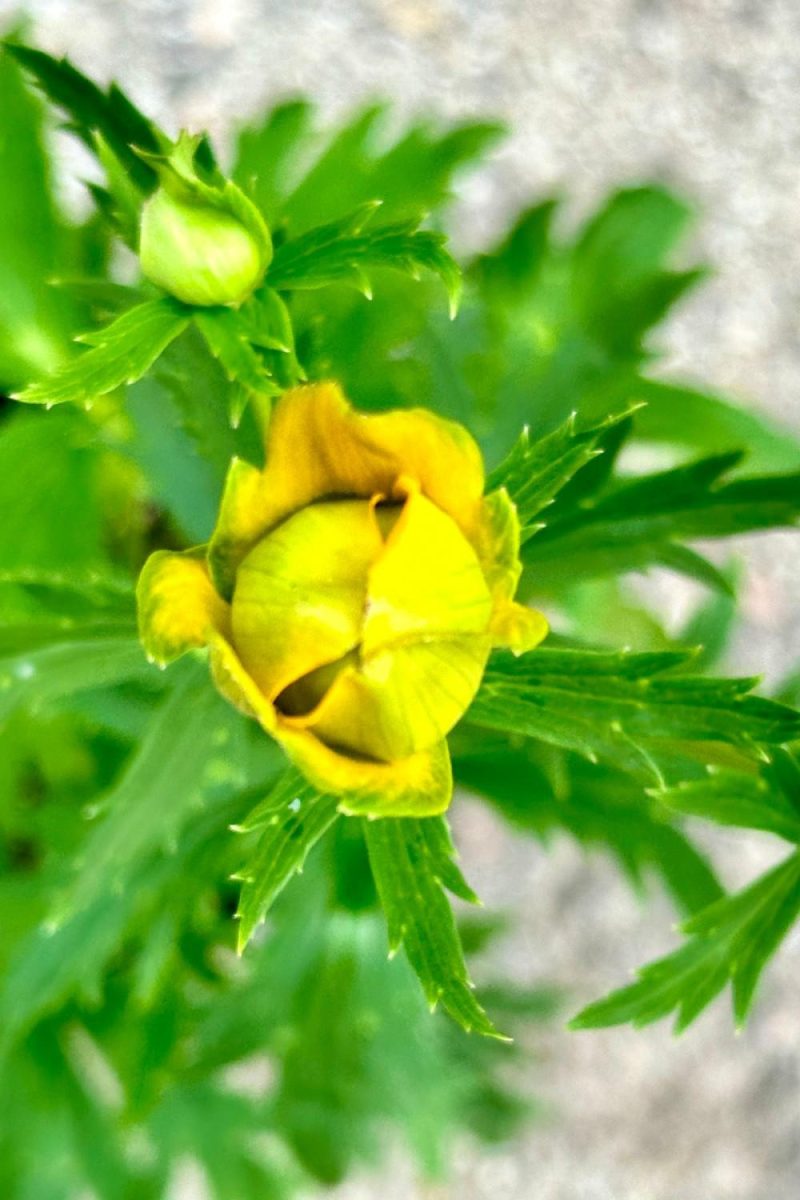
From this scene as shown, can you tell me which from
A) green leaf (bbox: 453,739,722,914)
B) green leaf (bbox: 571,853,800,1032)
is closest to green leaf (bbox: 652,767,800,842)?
green leaf (bbox: 571,853,800,1032)

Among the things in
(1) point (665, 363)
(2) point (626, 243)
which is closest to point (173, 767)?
(2) point (626, 243)

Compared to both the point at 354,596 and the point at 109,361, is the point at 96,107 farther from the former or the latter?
the point at 354,596

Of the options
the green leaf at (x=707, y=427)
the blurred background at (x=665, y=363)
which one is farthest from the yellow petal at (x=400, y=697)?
the blurred background at (x=665, y=363)

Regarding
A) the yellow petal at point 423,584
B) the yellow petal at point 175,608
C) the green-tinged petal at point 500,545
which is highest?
the yellow petal at point 175,608

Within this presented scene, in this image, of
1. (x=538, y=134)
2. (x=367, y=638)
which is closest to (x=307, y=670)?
(x=367, y=638)

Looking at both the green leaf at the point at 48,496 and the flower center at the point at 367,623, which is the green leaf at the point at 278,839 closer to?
the flower center at the point at 367,623

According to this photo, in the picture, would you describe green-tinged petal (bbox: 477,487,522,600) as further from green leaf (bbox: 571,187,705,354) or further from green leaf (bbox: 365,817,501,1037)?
green leaf (bbox: 571,187,705,354)
